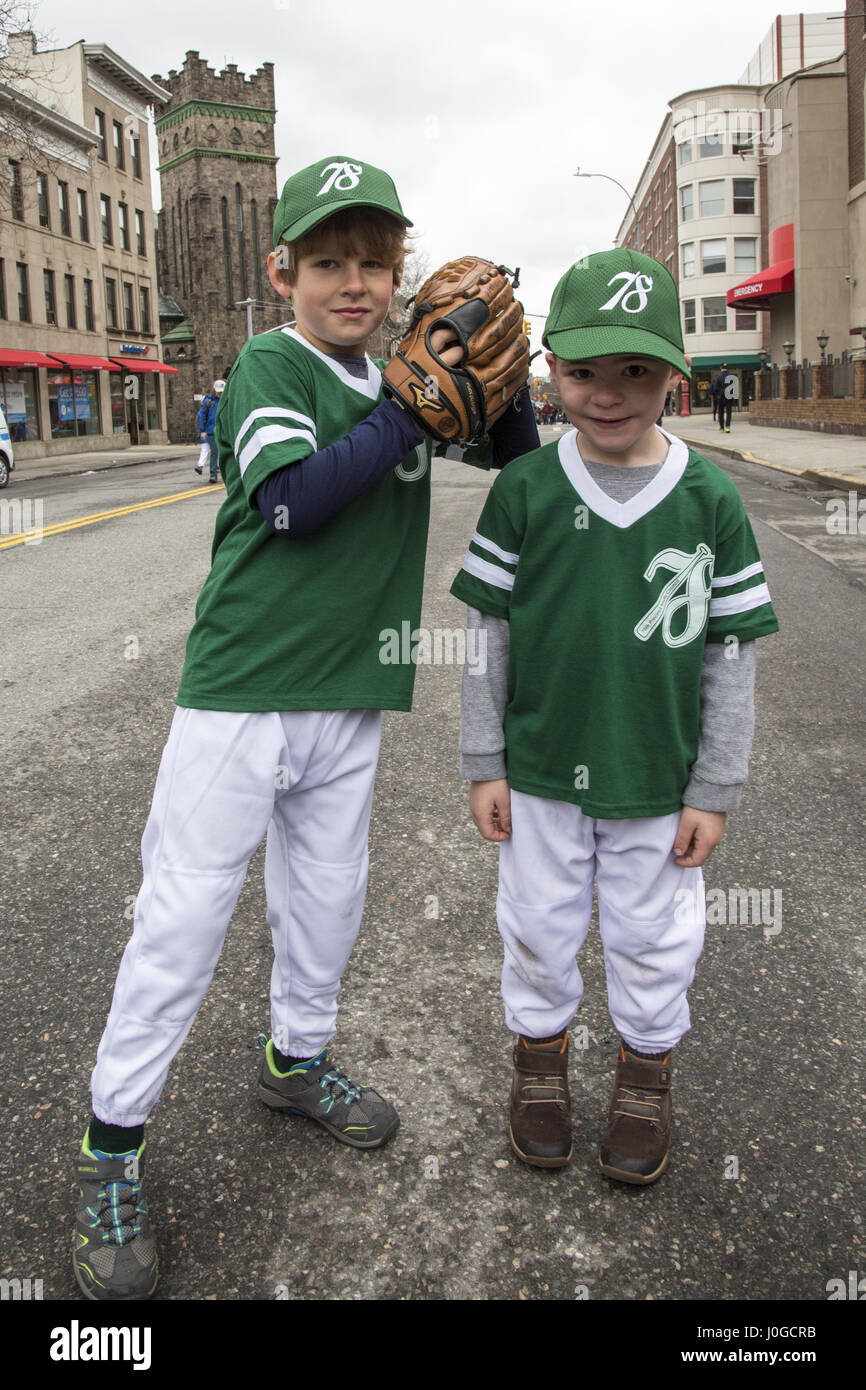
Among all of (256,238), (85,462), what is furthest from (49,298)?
(256,238)

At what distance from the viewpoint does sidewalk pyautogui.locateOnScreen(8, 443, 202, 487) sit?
27.2 metres

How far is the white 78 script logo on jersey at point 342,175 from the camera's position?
1955mm

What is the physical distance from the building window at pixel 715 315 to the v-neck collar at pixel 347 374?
5925cm

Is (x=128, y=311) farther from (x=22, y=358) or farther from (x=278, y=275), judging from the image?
(x=278, y=275)

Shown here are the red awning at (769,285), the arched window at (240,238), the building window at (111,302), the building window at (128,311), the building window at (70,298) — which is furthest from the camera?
the arched window at (240,238)

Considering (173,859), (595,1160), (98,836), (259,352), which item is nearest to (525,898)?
(595,1160)

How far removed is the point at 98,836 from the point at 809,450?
21.0 meters

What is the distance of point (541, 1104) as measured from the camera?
228 cm

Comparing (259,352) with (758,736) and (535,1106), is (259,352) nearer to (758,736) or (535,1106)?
(535,1106)

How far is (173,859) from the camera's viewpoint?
2.02m

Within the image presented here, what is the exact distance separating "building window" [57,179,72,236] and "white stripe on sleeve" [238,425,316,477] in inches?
1658

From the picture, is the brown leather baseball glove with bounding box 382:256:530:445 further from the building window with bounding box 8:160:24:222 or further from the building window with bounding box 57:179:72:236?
the building window with bounding box 57:179:72:236

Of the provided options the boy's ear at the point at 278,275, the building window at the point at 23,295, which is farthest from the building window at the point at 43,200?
the boy's ear at the point at 278,275

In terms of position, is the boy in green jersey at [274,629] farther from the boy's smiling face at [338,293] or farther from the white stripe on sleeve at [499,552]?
the white stripe on sleeve at [499,552]
